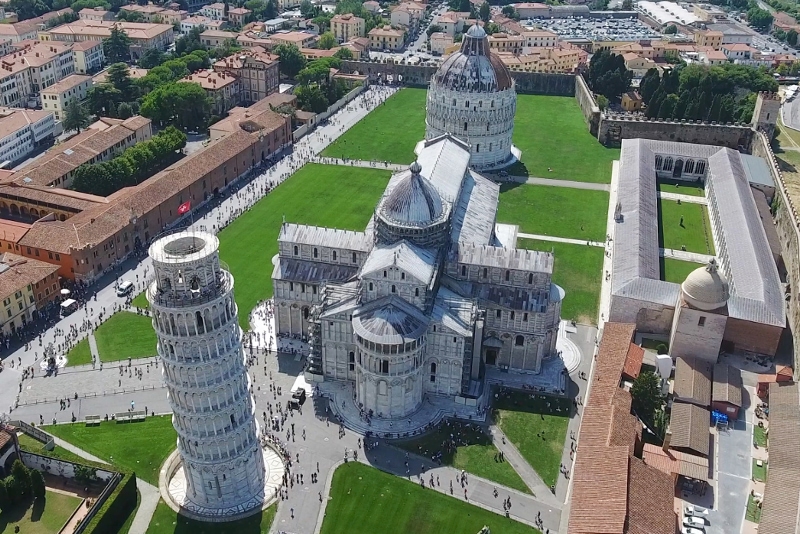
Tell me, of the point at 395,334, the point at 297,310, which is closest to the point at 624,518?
the point at 395,334

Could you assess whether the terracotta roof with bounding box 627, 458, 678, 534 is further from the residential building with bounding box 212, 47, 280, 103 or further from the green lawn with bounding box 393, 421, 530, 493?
the residential building with bounding box 212, 47, 280, 103

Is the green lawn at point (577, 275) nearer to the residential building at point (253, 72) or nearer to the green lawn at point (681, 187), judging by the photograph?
the green lawn at point (681, 187)

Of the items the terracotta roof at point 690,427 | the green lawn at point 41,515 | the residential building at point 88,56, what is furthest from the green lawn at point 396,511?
the residential building at point 88,56

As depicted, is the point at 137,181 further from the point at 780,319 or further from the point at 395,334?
the point at 780,319

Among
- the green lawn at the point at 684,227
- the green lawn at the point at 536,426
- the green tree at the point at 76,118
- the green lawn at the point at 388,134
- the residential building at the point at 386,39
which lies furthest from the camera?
the residential building at the point at 386,39

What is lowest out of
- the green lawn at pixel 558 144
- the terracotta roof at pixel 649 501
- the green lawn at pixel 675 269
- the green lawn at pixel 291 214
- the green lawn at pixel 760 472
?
the green lawn at pixel 291 214

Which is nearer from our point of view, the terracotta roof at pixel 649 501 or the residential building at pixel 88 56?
the terracotta roof at pixel 649 501
